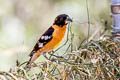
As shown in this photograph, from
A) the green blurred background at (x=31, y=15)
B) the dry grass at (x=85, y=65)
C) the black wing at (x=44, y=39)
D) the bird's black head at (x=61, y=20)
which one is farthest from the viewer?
the green blurred background at (x=31, y=15)


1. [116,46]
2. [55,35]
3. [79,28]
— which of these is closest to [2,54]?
[79,28]

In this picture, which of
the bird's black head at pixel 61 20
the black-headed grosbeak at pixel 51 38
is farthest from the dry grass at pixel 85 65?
the black-headed grosbeak at pixel 51 38

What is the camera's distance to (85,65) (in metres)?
1.69

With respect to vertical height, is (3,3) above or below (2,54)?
above

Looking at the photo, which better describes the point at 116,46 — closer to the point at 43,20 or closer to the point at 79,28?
the point at 79,28

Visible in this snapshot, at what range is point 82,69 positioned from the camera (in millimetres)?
1660

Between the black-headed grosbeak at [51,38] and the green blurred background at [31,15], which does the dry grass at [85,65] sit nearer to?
the black-headed grosbeak at [51,38]

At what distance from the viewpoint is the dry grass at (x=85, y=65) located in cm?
156

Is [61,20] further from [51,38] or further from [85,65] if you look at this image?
[85,65]

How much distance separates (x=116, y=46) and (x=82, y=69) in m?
0.40

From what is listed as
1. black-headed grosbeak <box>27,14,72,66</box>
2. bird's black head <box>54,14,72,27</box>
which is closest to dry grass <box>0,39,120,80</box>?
bird's black head <box>54,14,72,27</box>

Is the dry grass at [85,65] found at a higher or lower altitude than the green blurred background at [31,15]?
higher

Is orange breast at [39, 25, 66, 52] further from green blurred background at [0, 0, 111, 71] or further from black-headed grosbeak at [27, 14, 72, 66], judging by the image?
green blurred background at [0, 0, 111, 71]

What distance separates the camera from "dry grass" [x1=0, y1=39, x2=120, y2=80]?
1.56 metres
